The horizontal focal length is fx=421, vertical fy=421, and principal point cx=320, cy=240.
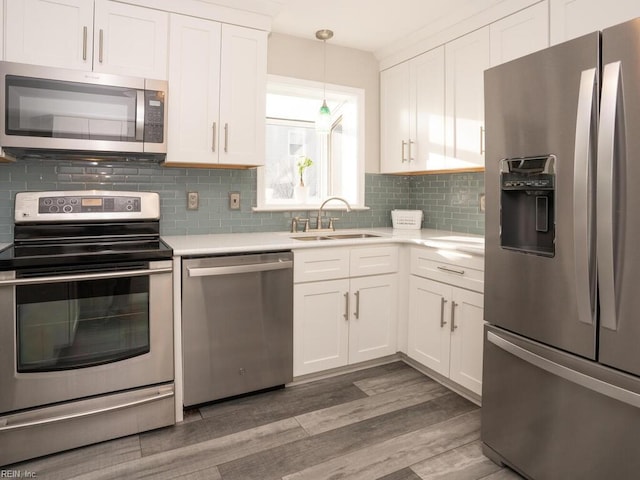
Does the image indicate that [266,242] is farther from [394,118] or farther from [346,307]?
[394,118]

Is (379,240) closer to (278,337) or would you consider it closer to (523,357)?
(278,337)

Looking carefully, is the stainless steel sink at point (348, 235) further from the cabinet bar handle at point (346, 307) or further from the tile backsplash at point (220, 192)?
the cabinet bar handle at point (346, 307)

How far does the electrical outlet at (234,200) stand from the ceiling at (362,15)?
3.84 feet

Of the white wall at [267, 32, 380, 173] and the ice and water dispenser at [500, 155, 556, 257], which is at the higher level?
the white wall at [267, 32, 380, 173]

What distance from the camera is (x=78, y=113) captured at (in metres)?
2.13

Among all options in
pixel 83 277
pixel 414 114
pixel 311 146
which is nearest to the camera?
pixel 83 277

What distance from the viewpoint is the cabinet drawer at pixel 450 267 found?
2.28 m

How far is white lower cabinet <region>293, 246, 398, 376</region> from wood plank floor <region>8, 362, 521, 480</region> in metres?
0.24

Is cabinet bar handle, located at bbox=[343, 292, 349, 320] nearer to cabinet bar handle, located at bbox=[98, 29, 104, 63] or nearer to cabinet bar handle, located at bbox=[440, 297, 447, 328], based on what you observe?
cabinet bar handle, located at bbox=[440, 297, 447, 328]

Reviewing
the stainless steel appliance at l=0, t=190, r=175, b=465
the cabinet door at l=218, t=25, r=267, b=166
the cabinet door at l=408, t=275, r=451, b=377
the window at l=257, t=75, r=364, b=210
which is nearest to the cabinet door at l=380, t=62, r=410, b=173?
the window at l=257, t=75, r=364, b=210

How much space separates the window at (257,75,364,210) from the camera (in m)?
3.37

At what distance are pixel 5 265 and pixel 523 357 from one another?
215 cm

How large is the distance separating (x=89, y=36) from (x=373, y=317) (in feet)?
7.56

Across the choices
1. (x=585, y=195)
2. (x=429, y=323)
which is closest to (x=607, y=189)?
(x=585, y=195)
